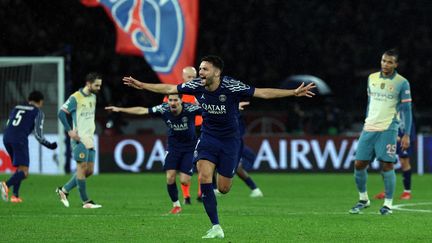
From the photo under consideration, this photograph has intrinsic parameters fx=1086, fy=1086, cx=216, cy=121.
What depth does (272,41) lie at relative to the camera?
38.0 meters

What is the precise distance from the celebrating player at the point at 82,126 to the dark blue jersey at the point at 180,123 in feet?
4.19

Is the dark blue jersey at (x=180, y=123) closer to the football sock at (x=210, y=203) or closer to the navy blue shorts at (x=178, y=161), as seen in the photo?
the navy blue shorts at (x=178, y=161)

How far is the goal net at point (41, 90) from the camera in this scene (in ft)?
90.9

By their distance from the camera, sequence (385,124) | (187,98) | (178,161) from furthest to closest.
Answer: (187,98) → (178,161) → (385,124)

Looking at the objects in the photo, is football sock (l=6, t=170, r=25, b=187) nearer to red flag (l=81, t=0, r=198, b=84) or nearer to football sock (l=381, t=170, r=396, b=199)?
football sock (l=381, t=170, r=396, b=199)

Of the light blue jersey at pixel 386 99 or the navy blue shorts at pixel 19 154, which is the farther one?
the navy blue shorts at pixel 19 154

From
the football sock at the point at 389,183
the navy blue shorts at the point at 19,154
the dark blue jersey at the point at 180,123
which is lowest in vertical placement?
the navy blue shorts at the point at 19,154

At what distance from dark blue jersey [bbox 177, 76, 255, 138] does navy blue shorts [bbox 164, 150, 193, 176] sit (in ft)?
12.5

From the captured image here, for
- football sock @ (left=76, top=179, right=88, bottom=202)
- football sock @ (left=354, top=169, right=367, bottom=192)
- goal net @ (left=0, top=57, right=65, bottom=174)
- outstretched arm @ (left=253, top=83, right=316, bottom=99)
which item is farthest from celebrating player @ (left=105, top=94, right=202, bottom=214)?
goal net @ (left=0, top=57, right=65, bottom=174)

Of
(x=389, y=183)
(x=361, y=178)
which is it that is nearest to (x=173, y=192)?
(x=361, y=178)

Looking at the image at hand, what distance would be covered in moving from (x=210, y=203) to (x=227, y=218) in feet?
7.47

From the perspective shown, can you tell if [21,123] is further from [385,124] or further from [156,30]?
[156,30]

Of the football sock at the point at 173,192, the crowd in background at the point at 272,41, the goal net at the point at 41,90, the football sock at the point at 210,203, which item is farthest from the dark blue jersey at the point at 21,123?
the crowd in background at the point at 272,41

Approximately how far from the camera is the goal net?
27.7 meters
